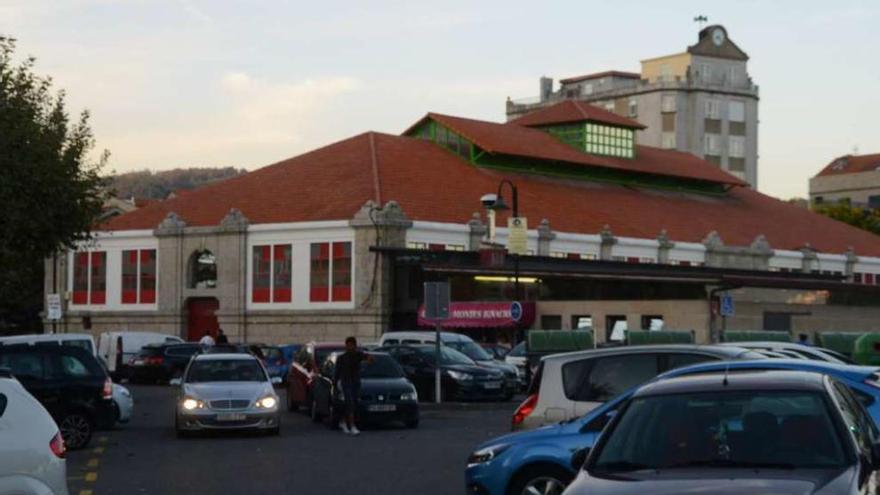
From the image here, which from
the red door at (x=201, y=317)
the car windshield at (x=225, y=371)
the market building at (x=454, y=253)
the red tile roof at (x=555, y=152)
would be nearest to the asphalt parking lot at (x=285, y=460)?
the car windshield at (x=225, y=371)

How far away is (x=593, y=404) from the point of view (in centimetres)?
1598

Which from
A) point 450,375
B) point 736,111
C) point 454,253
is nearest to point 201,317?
point 454,253

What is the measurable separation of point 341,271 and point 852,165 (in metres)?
102

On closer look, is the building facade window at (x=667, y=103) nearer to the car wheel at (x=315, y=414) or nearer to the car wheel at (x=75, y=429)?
the car wheel at (x=315, y=414)

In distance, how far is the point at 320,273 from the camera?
71.3m

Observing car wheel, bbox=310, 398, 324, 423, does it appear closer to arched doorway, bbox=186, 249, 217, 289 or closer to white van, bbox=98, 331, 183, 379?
white van, bbox=98, 331, 183, 379

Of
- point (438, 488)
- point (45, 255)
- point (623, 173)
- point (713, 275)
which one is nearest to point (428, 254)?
point (713, 275)

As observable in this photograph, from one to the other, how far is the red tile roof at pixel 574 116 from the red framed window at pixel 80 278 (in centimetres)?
3049

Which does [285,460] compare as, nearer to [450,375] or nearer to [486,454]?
[486,454]

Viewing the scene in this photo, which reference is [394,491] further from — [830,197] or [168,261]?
[830,197]

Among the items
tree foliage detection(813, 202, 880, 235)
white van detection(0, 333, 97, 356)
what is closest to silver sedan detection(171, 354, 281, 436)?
white van detection(0, 333, 97, 356)

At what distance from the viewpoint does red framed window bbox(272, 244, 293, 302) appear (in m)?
72.5

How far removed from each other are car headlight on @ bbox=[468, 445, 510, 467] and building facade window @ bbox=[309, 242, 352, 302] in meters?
55.4

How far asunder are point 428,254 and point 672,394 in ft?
192
